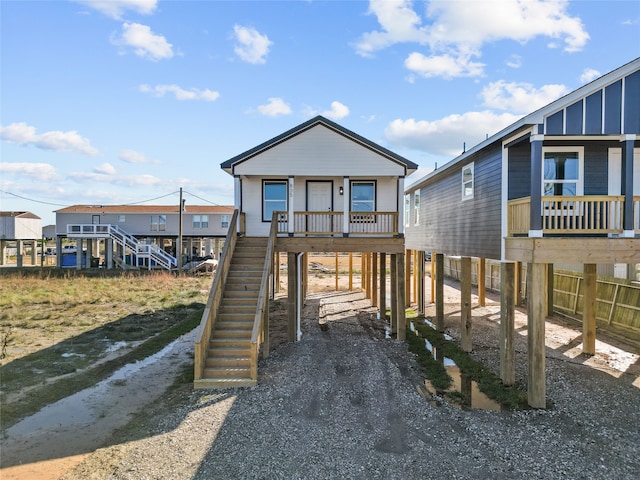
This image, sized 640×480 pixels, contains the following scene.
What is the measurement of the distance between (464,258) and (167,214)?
32778 millimetres

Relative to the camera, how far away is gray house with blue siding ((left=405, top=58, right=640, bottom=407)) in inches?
362

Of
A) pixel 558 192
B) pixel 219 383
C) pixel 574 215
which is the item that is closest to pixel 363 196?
pixel 558 192

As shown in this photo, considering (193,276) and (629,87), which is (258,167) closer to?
(629,87)

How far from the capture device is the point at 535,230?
936cm

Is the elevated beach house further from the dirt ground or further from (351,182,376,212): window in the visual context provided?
the dirt ground

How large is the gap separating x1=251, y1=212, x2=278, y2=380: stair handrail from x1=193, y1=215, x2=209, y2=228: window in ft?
91.6

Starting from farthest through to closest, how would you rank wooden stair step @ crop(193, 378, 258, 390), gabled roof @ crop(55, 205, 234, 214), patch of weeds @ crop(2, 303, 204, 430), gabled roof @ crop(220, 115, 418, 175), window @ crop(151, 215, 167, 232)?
window @ crop(151, 215, 167, 232), gabled roof @ crop(55, 205, 234, 214), gabled roof @ crop(220, 115, 418, 175), wooden stair step @ crop(193, 378, 258, 390), patch of weeds @ crop(2, 303, 204, 430)

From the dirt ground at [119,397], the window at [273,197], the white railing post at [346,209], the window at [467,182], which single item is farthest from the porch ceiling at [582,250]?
the window at [273,197]

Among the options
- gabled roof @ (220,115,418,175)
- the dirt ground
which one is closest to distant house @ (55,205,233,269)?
the dirt ground

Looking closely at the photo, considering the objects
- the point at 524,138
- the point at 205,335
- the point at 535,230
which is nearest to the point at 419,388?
the point at 535,230

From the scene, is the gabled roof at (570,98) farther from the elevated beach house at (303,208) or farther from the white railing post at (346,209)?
the white railing post at (346,209)

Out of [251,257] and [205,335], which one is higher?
[251,257]

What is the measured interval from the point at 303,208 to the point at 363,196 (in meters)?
2.49

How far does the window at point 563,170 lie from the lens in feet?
37.3
